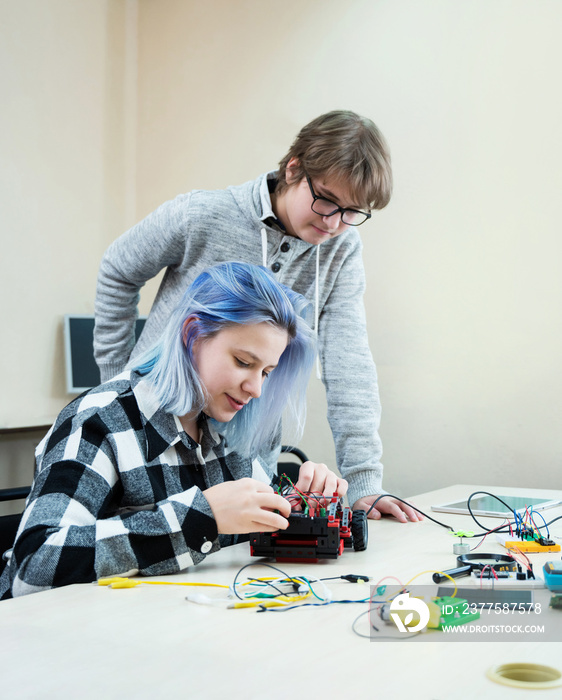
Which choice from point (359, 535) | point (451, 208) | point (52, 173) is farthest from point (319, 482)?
point (52, 173)

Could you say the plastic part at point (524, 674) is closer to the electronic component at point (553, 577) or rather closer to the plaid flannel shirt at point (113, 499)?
the electronic component at point (553, 577)

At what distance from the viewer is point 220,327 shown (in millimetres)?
1146

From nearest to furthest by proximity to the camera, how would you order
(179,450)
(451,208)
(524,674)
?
(524,674), (179,450), (451,208)

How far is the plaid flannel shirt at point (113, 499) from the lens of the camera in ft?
2.96

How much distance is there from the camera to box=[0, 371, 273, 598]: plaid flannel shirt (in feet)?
2.96

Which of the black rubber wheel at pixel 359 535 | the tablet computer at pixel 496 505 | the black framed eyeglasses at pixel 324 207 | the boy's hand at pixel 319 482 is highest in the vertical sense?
the black framed eyeglasses at pixel 324 207

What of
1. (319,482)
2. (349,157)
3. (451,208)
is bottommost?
(319,482)

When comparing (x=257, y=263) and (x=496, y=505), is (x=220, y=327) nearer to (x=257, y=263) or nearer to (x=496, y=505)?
(x=257, y=263)

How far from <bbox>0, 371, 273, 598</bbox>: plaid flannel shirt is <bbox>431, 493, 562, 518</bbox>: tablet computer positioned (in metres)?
0.64

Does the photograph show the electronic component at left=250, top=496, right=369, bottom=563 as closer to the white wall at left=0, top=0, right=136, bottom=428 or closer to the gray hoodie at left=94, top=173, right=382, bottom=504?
the gray hoodie at left=94, top=173, right=382, bottom=504

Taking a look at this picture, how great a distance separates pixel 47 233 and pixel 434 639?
98.1 inches

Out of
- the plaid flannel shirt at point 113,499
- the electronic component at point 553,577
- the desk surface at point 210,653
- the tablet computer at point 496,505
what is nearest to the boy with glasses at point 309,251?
the tablet computer at point 496,505

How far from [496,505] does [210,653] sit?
3.60 ft

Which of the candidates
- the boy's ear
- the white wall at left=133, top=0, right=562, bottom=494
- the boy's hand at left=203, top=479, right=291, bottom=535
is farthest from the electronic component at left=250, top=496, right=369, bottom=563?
the white wall at left=133, top=0, right=562, bottom=494
